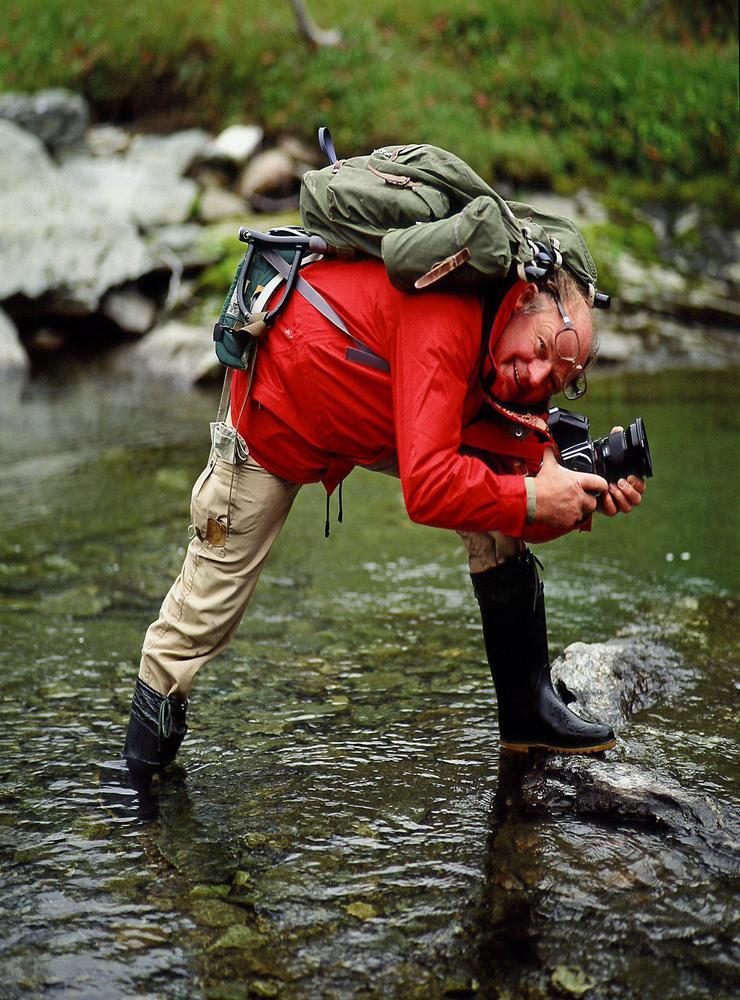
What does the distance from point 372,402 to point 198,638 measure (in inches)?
42.3

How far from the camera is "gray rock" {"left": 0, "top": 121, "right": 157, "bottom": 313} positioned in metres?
14.2

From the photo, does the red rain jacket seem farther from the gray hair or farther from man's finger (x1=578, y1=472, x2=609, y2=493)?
man's finger (x1=578, y1=472, x2=609, y2=493)

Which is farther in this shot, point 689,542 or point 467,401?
point 689,542

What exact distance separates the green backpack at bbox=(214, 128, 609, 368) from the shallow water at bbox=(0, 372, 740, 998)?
1567 mm

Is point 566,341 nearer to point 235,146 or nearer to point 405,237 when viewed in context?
point 405,237

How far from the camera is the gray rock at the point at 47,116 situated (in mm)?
16734

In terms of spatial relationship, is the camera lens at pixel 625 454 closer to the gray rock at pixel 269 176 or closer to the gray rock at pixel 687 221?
the gray rock at pixel 687 221

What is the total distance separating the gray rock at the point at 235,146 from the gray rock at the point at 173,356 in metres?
3.74

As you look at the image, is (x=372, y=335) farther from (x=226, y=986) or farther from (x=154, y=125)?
(x=154, y=125)

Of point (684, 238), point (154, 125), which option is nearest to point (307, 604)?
point (684, 238)

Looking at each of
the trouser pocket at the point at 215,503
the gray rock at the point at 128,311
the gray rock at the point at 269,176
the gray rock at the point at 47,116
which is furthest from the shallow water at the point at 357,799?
the gray rock at the point at 47,116

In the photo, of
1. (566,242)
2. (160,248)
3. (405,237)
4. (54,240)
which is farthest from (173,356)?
(405,237)

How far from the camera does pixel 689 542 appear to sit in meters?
6.81

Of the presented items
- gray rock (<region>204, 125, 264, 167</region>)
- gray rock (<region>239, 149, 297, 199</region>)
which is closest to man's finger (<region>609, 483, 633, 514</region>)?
gray rock (<region>239, 149, 297, 199</region>)
